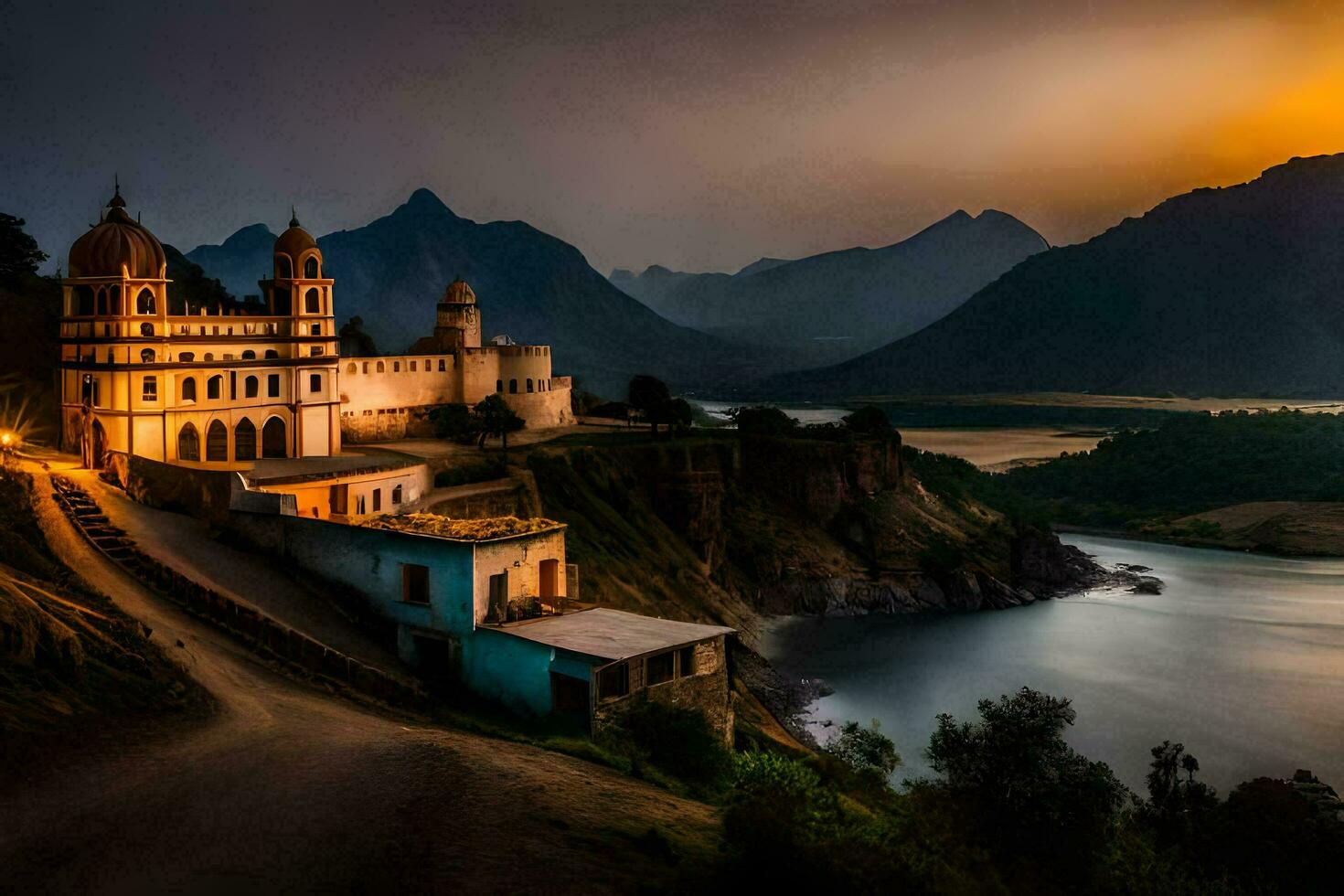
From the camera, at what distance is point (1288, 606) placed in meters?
61.0

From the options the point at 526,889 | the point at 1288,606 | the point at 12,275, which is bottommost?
the point at 1288,606

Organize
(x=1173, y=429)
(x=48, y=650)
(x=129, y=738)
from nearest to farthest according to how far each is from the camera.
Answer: (x=129, y=738) → (x=48, y=650) → (x=1173, y=429)

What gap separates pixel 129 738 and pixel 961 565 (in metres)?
51.7

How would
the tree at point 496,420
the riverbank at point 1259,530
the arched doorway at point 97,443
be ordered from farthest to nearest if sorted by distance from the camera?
1. the riverbank at point 1259,530
2. the tree at point 496,420
3. the arched doorway at point 97,443

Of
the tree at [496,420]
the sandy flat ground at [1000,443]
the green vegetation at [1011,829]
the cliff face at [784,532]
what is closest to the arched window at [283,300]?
the tree at [496,420]

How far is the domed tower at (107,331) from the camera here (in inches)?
1346

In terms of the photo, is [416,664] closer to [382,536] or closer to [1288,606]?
[382,536]

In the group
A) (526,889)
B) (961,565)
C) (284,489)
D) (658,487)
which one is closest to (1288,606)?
(961,565)

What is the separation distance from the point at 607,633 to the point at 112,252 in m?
20.9

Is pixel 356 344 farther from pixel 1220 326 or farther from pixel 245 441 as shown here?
pixel 1220 326

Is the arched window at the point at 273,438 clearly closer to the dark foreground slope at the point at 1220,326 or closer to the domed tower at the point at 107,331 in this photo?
the domed tower at the point at 107,331

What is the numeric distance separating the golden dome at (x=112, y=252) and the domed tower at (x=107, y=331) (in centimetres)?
3

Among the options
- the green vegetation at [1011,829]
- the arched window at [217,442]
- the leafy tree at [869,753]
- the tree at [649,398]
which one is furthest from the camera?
the tree at [649,398]

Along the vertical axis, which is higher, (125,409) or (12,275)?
(12,275)
